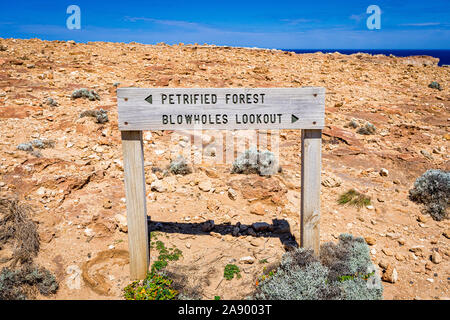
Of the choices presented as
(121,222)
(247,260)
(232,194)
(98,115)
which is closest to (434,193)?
(232,194)

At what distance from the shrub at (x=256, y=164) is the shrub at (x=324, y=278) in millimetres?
2085

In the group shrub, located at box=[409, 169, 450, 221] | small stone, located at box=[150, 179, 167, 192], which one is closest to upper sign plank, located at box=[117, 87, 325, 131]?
small stone, located at box=[150, 179, 167, 192]

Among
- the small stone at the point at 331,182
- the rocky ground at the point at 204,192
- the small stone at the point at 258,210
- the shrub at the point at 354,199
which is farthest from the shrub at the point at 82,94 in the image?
the shrub at the point at 354,199

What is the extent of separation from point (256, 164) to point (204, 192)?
1.09 metres

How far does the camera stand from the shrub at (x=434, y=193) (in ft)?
14.9

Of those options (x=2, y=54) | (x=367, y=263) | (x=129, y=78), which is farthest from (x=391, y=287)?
(x=2, y=54)

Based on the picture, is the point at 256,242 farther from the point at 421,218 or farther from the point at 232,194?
the point at 421,218

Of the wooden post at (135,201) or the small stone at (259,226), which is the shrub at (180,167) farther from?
the wooden post at (135,201)

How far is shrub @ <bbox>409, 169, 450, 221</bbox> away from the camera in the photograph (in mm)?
4543

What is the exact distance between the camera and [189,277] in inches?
134

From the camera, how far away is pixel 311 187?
11.2 ft

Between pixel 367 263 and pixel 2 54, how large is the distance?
50.1 feet

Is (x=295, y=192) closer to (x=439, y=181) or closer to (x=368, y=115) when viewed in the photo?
(x=439, y=181)

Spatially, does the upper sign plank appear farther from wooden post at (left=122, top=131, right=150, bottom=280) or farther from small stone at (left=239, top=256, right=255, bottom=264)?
small stone at (left=239, top=256, right=255, bottom=264)
